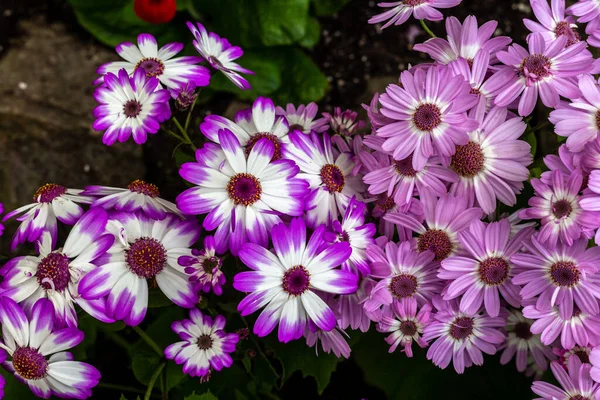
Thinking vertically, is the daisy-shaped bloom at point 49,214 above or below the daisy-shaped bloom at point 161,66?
below

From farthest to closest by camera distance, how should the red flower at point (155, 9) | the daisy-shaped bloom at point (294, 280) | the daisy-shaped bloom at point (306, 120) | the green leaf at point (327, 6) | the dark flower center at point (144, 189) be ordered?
the green leaf at point (327, 6) < the red flower at point (155, 9) < the daisy-shaped bloom at point (306, 120) < the dark flower center at point (144, 189) < the daisy-shaped bloom at point (294, 280)

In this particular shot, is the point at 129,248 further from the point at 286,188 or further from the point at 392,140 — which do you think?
the point at 392,140

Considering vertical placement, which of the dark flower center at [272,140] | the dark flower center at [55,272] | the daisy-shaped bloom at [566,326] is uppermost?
the daisy-shaped bloom at [566,326]

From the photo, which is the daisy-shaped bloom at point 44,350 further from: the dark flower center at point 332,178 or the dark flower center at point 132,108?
the dark flower center at point 332,178

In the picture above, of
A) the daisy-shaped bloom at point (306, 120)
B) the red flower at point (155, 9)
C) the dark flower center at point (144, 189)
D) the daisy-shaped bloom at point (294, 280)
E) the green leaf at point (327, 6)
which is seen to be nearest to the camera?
the daisy-shaped bloom at point (294, 280)

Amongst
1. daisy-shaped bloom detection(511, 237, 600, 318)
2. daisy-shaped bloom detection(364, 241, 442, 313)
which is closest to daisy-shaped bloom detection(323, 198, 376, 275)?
daisy-shaped bloom detection(364, 241, 442, 313)

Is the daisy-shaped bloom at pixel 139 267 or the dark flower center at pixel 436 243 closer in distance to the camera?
the daisy-shaped bloom at pixel 139 267

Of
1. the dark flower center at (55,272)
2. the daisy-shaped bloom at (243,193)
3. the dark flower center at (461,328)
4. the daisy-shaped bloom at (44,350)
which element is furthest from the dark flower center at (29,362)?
the dark flower center at (461,328)
